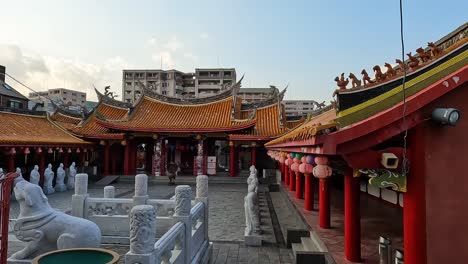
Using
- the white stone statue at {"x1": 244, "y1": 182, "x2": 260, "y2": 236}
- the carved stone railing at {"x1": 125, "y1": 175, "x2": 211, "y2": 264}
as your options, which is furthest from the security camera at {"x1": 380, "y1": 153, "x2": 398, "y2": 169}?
the white stone statue at {"x1": 244, "y1": 182, "x2": 260, "y2": 236}

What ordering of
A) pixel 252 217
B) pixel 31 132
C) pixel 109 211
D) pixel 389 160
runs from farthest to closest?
pixel 31 132, pixel 109 211, pixel 252 217, pixel 389 160

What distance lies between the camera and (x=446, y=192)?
3.88 m

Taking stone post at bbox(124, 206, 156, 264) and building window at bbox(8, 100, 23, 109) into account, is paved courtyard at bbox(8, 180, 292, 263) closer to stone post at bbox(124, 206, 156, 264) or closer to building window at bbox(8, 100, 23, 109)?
stone post at bbox(124, 206, 156, 264)

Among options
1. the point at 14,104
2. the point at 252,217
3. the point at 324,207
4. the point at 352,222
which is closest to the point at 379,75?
the point at 352,222

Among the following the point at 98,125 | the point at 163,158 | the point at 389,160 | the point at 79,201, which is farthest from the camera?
the point at 98,125

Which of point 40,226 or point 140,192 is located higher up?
point 140,192

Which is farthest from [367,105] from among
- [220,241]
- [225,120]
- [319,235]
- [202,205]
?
[225,120]

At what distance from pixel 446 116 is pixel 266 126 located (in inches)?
842

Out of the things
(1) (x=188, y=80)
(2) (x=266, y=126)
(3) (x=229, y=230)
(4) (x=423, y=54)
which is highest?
(1) (x=188, y=80)

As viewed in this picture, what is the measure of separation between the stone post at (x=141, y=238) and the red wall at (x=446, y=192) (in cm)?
310

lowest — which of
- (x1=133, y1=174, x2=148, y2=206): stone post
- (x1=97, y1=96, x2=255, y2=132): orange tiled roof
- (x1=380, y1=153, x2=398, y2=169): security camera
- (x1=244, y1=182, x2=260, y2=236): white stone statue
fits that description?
(x1=244, y1=182, x2=260, y2=236): white stone statue

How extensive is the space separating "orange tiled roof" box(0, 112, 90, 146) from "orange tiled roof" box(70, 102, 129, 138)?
85 cm

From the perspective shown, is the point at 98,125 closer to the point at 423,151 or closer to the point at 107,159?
the point at 107,159

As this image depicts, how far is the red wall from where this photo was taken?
Result: 12.6 ft
